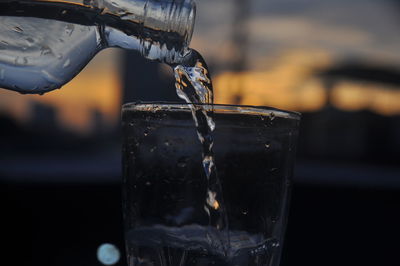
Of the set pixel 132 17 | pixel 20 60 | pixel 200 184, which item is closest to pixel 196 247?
pixel 200 184

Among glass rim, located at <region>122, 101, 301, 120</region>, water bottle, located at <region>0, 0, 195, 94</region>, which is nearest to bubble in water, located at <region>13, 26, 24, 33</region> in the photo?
water bottle, located at <region>0, 0, 195, 94</region>

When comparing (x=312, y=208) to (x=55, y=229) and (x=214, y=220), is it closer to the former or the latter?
(x=55, y=229)

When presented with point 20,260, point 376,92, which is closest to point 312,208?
point 20,260

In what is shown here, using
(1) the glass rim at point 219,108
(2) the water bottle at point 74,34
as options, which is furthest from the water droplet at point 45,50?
(1) the glass rim at point 219,108

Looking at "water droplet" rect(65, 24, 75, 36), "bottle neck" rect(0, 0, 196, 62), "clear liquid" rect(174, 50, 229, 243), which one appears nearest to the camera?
"clear liquid" rect(174, 50, 229, 243)

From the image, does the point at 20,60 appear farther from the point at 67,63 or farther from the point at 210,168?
the point at 210,168

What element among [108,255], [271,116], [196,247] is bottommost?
[108,255]

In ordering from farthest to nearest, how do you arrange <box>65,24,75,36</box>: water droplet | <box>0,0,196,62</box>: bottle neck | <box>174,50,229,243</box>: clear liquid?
<box>65,24,75,36</box>: water droplet, <box>0,0,196,62</box>: bottle neck, <box>174,50,229,243</box>: clear liquid

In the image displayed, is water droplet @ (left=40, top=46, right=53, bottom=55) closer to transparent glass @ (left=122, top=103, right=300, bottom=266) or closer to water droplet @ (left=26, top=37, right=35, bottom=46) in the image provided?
water droplet @ (left=26, top=37, right=35, bottom=46)
